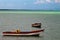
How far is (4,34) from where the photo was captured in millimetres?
14320

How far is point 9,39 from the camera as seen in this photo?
1314cm

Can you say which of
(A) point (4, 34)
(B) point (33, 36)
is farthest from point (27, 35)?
(A) point (4, 34)

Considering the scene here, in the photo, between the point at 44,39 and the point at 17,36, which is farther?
the point at 17,36

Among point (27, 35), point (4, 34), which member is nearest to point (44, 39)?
point (27, 35)

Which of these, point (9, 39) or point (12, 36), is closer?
point (9, 39)

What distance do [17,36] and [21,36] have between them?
0.24 m

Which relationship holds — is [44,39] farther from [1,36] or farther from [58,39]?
[1,36]

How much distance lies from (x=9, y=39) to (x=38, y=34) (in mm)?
2104

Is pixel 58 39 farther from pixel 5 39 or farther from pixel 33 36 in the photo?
pixel 5 39

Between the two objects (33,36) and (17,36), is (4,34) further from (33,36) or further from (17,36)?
(33,36)

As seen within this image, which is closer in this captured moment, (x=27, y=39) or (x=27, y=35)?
(x=27, y=39)

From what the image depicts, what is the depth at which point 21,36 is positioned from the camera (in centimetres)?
1412

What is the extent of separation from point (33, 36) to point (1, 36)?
5.84 ft

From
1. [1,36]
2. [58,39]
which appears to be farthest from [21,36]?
[58,39]
